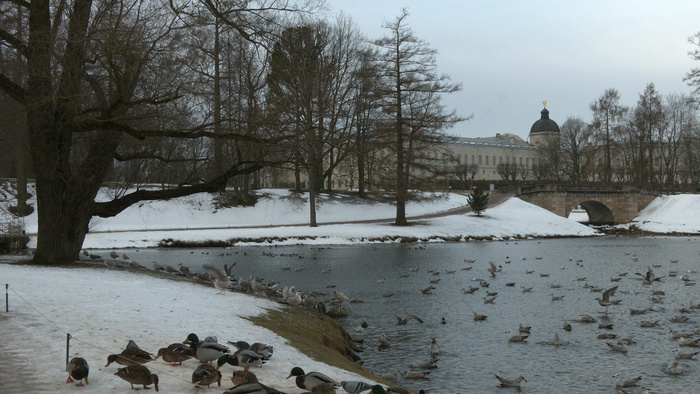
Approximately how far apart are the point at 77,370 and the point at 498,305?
47.6 feet

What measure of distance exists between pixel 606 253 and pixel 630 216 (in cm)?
3462

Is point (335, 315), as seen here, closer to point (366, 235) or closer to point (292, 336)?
point (292, 336)

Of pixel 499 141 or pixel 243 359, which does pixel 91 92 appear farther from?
pixel 499 141

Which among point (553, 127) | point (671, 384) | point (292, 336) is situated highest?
point (553, 127)

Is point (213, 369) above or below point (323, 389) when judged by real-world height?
above

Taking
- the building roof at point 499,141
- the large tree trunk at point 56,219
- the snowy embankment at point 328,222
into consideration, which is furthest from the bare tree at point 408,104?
the building roof at point 499,141

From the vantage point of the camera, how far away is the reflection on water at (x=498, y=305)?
12188mm

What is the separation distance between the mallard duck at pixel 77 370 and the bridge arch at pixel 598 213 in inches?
2673

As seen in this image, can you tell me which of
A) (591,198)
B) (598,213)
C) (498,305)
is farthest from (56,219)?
(598,213)

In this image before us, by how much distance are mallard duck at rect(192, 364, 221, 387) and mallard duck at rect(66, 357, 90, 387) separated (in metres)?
1.20

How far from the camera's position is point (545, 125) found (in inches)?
5605

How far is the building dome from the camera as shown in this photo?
141500 millimetres

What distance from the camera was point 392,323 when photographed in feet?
54.0

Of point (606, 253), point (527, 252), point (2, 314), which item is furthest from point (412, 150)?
point (2, 314)
